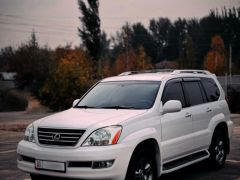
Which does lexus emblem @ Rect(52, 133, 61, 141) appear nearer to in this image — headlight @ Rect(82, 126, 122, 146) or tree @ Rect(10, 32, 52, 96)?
headlight @ Rect(82, 126, 122, 146)

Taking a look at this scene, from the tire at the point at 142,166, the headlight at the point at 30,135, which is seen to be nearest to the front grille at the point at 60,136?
the headlight at the point at 30,135

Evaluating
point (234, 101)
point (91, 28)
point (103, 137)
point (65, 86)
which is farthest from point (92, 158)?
point (91, 28)

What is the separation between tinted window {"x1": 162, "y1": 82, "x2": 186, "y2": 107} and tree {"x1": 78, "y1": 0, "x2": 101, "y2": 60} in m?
36.6

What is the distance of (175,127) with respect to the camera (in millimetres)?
7227

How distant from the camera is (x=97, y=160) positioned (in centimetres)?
580

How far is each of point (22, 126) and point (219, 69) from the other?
55.3 metres

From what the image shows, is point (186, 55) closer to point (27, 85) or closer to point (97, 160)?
point (27, 85)

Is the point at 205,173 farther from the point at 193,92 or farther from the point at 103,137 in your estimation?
the point at 103,137

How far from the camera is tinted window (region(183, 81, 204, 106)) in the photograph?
26.3ft

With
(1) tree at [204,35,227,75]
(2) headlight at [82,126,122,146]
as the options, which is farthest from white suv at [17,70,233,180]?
(1) tree at [204,35,227,75]

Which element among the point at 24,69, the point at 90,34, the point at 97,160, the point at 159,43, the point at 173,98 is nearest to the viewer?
the point at 97,160

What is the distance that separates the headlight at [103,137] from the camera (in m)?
5.95

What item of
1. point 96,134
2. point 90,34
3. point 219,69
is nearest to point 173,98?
point 96,134

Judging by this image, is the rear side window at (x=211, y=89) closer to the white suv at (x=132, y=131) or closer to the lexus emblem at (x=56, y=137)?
the white suv at (x=132, y=131)
